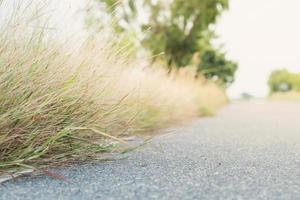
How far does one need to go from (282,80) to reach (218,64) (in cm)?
2614

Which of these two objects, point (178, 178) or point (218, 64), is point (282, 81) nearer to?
point (218, 64)

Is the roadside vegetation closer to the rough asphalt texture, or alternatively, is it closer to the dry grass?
the dry grass

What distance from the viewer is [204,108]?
845 cm

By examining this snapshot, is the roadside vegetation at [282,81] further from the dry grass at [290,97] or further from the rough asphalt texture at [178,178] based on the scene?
the rough asphalt texture at [178,178]

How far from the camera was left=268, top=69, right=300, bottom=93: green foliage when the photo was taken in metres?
41.4

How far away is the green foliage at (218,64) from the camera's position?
20156mm

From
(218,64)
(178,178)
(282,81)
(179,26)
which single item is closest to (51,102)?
(178,178)

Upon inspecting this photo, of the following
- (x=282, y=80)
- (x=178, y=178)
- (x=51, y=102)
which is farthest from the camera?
(x=282, y=80)

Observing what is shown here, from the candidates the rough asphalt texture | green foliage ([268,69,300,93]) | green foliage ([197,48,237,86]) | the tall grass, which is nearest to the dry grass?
green foliage ([197,48,237,86])

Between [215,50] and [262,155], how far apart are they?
16.9m

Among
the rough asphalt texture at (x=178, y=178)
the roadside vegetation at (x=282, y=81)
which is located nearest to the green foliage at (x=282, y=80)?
the roadside vegetation at (x=282, y=81)

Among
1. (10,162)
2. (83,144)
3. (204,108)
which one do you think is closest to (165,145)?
(83,144)

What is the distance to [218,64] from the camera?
70.4 ft

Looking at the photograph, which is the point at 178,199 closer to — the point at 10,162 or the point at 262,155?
the point at 10,162
